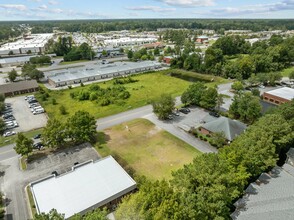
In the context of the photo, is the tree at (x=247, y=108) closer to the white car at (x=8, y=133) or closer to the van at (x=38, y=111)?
the van at (x=38, y=111)

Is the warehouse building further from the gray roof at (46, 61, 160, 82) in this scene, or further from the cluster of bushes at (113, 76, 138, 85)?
the cluster of bushes at (113, 76, 138, 85)

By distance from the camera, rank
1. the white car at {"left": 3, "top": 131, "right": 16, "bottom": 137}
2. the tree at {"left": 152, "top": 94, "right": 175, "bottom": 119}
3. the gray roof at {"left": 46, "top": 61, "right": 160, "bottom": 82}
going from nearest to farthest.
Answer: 1. the white car at {"left": 3, "top": 131, "right": 16, "bottom": 137}
2. the tree at {"left": 152, "top": 94, "right": 175, "bottom": 119}
3. the gray roof at {"left": 46, "top": 61, "right": 160, "bottom": 82}

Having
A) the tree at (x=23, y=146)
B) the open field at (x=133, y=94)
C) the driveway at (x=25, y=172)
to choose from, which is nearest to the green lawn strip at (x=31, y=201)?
the driveway at (x=25, y=172)

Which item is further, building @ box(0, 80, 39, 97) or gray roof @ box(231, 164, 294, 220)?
building @ box(0, 80, 39, 97)

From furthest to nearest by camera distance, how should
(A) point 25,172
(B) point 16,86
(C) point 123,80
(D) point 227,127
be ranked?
1. (C) point 123,80
2. (B) point 16,86
3. (D) point 227,127
4. (A) point 25,172

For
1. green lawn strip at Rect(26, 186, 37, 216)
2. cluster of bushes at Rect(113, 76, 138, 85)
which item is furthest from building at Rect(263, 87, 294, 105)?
green lawn strip at Rect(26, 186, 37, 216)

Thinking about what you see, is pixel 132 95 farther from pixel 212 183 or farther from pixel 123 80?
pixel 212 183

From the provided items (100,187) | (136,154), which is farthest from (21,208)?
(136,154)

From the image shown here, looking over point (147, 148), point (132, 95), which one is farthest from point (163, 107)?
point (132, 95)
